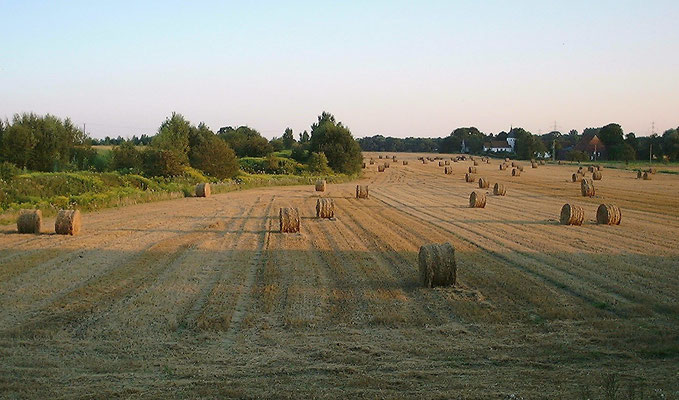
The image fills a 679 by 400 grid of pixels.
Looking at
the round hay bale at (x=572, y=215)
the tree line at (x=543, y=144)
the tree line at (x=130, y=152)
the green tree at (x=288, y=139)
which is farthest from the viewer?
the green tree at (x=288, y=139)

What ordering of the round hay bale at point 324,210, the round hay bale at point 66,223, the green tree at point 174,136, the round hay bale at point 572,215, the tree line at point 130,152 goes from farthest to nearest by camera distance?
the green tree at point 174,136 → the tree line at point 130,152 → the round hay bale at point 324,210 → the round hay bale at point 572,215 → the round hay bale at point 66,223

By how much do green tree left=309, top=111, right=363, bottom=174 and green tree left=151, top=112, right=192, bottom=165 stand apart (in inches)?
514

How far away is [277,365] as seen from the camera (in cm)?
729

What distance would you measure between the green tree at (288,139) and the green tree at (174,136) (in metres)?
49.7

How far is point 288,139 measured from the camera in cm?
10650

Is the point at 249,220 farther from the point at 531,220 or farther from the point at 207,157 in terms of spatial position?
the point at 207,157

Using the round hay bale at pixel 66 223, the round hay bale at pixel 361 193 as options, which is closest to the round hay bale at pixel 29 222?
the round hay bale at pixel 66 223

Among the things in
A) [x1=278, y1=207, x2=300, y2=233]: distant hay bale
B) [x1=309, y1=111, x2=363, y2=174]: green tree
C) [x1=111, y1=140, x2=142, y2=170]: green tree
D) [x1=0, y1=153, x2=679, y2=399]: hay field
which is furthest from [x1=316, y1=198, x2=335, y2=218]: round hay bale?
[x1=309, y1=111, x2=363, y2=174]: green tree

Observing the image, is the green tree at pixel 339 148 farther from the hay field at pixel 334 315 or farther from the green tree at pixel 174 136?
the hay field at pixel 334 315

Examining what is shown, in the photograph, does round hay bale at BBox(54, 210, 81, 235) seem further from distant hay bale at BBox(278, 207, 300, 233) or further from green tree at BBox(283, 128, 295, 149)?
green tree at BBox(283, 128, 295, 149)

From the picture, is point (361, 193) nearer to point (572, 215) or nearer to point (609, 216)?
point (572, 215)

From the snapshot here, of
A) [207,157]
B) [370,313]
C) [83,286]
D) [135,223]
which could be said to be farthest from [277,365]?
[207,157]

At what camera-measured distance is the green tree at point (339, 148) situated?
197ft

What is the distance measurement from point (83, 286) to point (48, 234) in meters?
7.91
